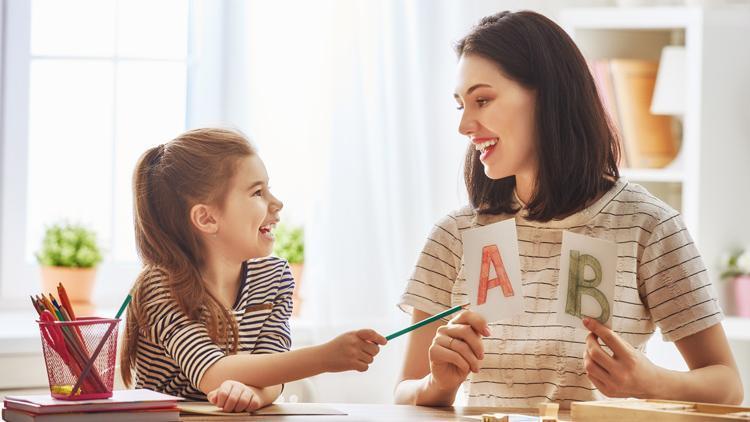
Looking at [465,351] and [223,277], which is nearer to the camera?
[465,351]

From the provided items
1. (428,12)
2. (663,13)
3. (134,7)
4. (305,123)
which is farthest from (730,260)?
(134,7)

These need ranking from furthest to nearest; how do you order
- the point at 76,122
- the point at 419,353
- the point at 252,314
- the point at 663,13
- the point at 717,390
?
the point at 76,122 < the point at 663,13 < the point at 419,353 < the point at 252,314 < the point at 717,390

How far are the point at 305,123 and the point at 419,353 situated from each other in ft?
4.50

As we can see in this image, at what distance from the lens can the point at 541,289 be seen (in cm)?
177

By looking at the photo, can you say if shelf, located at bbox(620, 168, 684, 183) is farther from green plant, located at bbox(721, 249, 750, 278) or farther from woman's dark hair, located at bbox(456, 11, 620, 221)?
woman's dark hair, located at bbox(456, 11, 620, 221)

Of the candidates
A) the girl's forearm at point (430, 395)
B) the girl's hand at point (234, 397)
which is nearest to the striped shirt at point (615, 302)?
the girl's forearm at point (430, 395)

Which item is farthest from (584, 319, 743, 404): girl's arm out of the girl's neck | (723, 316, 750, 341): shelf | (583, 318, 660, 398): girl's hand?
(723, 316, 750, 341): shelf

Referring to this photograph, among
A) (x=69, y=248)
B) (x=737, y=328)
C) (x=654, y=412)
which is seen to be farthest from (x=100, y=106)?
(x=654, y=412)

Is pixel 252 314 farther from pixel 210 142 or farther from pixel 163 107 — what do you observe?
pixel 163 107

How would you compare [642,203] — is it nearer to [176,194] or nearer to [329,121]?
[176,194]

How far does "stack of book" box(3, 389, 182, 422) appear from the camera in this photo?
130cm

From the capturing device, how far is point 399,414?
1479 millimetres

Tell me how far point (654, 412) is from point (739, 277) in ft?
5.28

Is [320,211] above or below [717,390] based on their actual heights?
above
